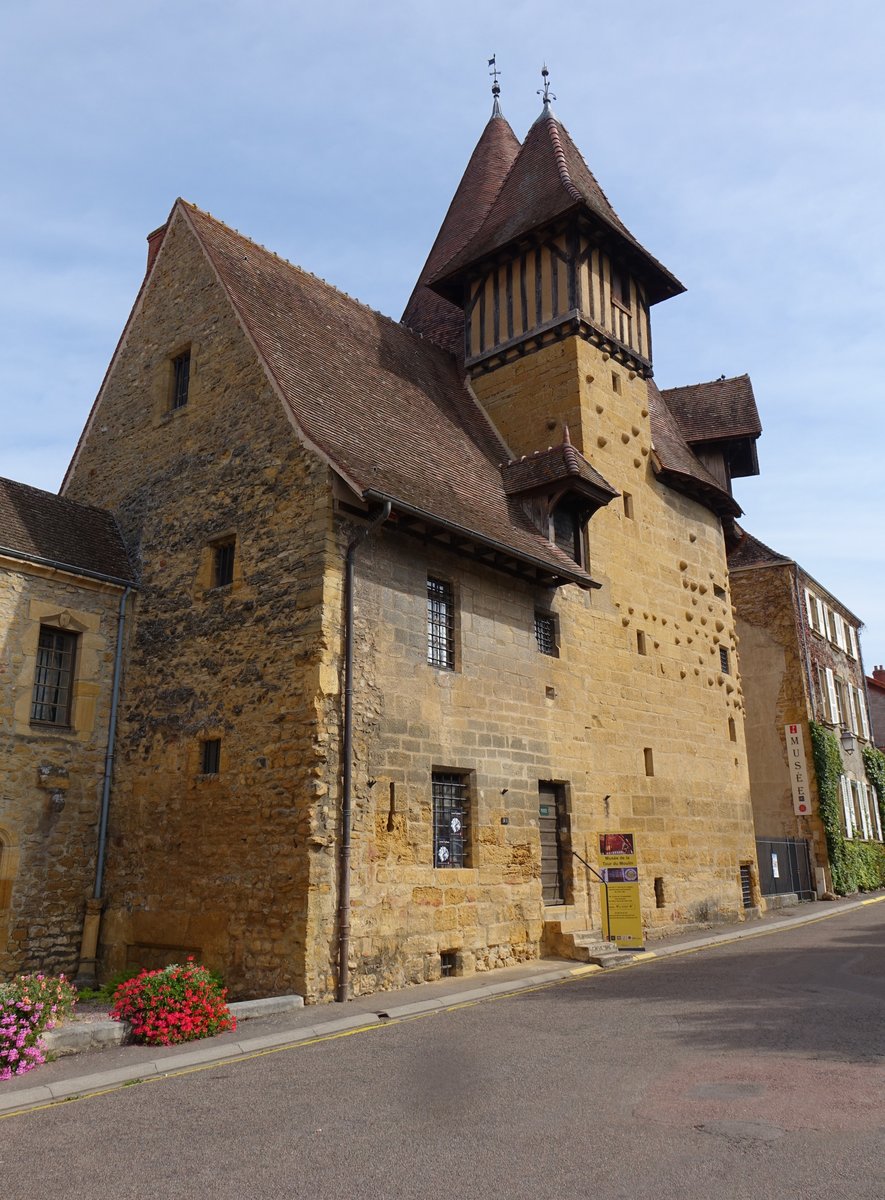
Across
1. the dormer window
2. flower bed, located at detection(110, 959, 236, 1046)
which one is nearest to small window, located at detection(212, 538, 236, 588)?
the dormer window

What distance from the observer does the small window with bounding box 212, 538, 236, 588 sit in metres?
11.9

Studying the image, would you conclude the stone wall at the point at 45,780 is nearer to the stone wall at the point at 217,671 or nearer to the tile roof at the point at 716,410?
the stone wall at the point at 217,671

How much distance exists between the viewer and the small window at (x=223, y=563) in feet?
39.1

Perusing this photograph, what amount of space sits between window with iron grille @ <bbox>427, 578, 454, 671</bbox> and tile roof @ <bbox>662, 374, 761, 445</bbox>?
9.34 meters

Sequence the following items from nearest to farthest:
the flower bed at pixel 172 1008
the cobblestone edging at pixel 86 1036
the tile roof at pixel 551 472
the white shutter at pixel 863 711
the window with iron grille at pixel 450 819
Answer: the cobblestone edging at pixel 86 1036 → the flower bed at pixel 172 1008 → the window with iron grille at pixel 450 819 → the tile roof at pixel 551 472 → the white shutter at pixel 863 711

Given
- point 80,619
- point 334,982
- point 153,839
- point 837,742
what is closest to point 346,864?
point 334,982

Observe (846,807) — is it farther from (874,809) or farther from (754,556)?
(754,556)

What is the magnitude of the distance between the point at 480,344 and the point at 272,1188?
47.9 ft

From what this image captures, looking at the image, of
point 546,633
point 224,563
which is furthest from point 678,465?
point 224,563

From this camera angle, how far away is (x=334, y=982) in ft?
31.2

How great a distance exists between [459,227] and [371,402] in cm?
939

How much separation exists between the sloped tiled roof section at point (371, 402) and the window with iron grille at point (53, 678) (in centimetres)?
425

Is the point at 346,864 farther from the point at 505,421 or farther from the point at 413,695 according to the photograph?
the point at 505,421

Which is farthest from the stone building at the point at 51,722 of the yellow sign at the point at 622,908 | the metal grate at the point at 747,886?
the metal grate at the point at 747,886
